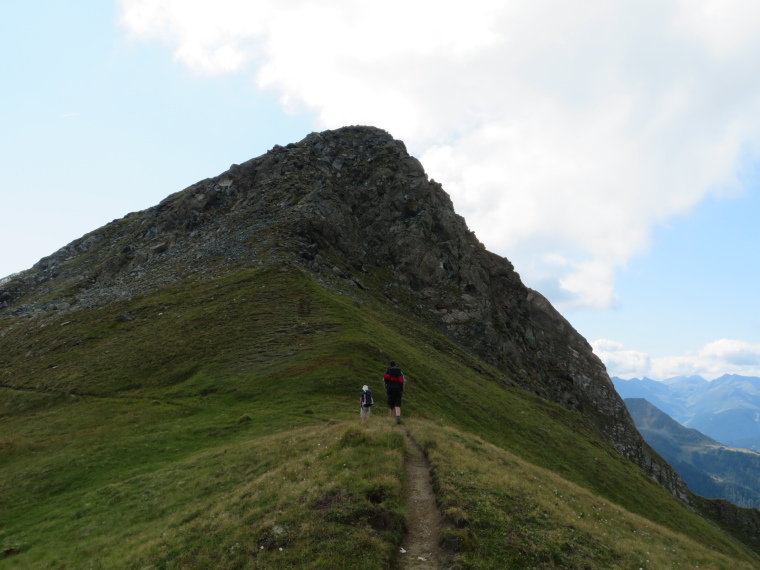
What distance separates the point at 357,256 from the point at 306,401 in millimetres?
79326

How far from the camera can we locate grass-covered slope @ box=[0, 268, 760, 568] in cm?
1588

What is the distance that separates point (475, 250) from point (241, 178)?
3120 inches

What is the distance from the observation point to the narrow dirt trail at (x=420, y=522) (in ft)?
45.6

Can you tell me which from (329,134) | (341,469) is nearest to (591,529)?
(341,469)

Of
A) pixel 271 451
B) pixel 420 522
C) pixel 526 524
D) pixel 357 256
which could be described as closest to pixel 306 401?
pixel 271 451

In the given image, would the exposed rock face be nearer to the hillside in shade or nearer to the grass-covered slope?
the hillside in shade

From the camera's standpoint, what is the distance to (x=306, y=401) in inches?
1631

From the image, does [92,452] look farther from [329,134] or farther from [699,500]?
[329,134]

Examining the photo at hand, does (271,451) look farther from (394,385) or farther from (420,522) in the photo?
(420,522)

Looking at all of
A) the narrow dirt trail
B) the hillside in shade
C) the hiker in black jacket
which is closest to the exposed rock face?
the hillside in shade

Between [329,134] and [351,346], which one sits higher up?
[329,134]

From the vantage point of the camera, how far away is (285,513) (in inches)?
634

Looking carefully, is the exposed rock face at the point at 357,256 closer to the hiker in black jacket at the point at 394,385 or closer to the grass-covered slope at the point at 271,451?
the grass-covered slope at the point at 271,451

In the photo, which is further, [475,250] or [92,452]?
[475,250]
